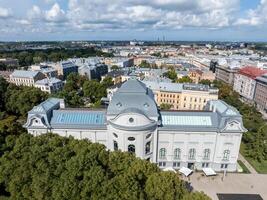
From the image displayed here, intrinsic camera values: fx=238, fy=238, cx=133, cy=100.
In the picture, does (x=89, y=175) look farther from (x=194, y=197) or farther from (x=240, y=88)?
(x=240, y=88)

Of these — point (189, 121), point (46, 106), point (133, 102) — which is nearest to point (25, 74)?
point (46, 106)

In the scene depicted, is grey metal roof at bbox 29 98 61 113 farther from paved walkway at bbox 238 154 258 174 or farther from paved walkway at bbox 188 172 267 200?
paved walkway at bbox 238 154 258 174

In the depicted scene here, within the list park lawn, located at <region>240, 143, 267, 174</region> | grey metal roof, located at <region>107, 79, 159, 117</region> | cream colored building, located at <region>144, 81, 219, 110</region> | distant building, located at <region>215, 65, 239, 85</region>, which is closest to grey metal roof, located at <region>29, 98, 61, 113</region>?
grey metal roof, located at <region>107, 79, 159, 117</region>

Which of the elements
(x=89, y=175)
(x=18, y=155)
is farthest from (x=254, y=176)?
(x=18, y=155)

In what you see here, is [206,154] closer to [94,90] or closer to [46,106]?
[46,106]

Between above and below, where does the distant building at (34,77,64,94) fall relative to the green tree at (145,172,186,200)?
below

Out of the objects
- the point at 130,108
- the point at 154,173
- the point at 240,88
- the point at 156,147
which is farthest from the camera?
the point at 240,88
